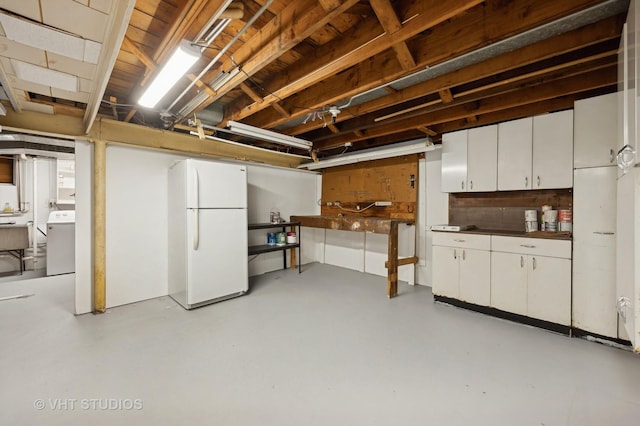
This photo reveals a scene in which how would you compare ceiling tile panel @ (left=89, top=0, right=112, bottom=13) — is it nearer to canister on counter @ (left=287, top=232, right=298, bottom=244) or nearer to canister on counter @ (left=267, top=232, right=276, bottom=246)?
canister on counter @ (left=267, top=232, right=276, bottom=246)

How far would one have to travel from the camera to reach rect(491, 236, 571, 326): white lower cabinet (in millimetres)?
2656

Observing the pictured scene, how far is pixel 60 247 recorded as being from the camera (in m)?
4.81

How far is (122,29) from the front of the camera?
139 cm

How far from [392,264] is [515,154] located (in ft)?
6.72

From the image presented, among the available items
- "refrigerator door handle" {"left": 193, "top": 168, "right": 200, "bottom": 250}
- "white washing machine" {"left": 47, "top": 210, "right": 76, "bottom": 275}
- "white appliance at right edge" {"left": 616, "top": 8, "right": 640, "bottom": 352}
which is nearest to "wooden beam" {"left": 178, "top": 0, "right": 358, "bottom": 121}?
"refrigerator door handle" {"left": 193, "top": 168, "right": 200, "bottom": 250}

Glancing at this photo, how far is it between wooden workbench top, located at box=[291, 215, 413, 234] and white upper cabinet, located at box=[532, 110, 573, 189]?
175cm

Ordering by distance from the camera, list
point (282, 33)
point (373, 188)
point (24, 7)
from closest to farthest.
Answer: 1. point (24, 7)
2. point (282, 33)
3. point (373, 188)

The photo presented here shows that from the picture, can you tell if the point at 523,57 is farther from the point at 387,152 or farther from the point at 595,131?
the point at 387,152

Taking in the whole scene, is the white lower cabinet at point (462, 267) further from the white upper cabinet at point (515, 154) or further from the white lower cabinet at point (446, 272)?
the white upper cabinet at point (515, 154)

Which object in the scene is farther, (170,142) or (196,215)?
(170,142)

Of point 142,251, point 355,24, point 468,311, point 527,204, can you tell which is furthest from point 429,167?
point 142,251

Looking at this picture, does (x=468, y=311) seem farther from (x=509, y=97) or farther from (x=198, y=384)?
(x=198, y=384)

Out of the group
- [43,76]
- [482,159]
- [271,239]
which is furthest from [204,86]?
[482,159]

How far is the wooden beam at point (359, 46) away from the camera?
153 cm
